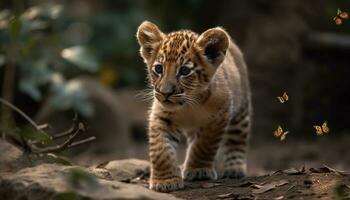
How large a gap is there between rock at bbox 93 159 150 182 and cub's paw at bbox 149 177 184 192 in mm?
476

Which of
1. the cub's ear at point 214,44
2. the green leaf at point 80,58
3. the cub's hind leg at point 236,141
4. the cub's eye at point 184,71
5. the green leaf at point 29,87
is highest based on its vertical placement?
the green leaf at point 80,58

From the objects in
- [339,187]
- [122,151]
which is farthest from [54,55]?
[339,187]

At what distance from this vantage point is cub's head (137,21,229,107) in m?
7.55

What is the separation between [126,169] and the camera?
27.8ft

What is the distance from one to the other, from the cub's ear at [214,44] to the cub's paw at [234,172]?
1353mm

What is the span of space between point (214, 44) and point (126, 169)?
163 cm

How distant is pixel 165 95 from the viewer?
7.48 m

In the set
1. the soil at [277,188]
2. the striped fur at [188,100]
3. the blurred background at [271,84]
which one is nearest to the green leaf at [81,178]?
the soil at [277,188]

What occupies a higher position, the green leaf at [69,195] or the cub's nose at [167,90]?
the cub's nose at [167,90]

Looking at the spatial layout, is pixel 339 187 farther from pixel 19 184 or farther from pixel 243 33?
pixel 243 33

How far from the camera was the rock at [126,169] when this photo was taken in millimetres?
8216

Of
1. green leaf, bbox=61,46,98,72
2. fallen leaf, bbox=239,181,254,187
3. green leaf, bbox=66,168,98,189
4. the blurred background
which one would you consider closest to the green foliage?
green leaf, bbox=61,46,98,72

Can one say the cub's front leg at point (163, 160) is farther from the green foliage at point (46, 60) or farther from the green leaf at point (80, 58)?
the green leaf at point (80, 58)

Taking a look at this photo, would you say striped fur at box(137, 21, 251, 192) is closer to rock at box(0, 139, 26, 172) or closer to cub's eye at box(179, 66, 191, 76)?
cub's eye at box(179, 66, 191, 76)
